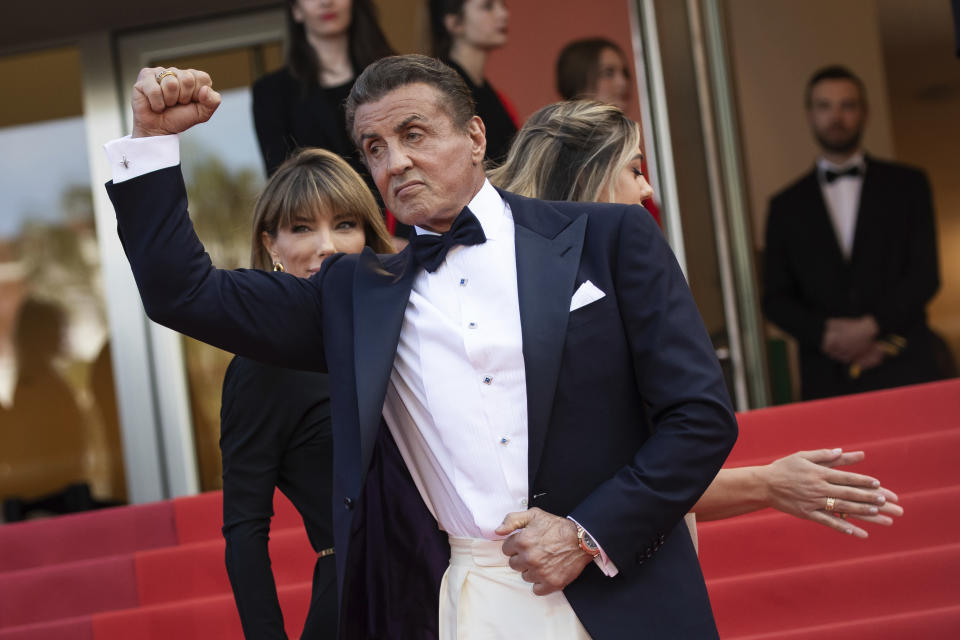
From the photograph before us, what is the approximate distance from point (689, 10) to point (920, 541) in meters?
2.78

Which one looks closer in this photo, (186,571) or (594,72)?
(186,571)

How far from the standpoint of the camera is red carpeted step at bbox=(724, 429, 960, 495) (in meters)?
4.26

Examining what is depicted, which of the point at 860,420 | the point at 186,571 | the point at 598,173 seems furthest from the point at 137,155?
the point at 860,420

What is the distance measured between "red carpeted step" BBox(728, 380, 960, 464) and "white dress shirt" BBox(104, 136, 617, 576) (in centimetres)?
276

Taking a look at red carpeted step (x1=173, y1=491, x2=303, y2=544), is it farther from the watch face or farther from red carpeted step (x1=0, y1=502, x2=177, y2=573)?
the watch face

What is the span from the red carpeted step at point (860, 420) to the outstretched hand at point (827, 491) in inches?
94.1

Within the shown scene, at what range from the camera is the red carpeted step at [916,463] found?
426 centimetres

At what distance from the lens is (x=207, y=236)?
25.4 feet

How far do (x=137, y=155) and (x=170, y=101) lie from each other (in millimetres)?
99

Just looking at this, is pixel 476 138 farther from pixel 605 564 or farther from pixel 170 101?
pixel 605 564

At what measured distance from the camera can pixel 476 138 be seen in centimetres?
220

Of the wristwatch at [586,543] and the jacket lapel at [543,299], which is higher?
the jacket lapel at [543,299]

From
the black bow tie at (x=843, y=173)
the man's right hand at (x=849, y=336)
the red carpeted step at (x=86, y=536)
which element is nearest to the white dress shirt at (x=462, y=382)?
the red carpeted step at (x=86, y=536)

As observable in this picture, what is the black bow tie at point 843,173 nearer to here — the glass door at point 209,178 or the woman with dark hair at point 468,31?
the woman with dark hair at point 468,31
